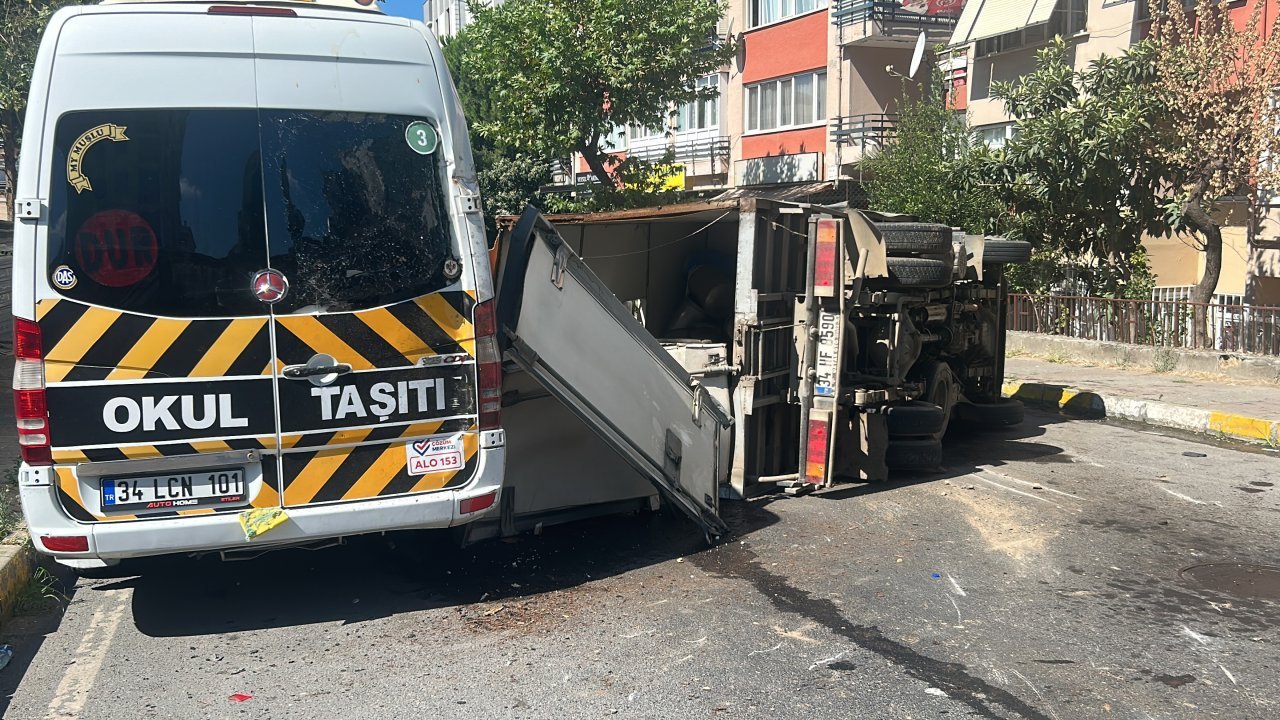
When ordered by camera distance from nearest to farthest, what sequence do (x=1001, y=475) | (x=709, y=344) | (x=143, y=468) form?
(x=143, y=468), (x=709, y=344), (x=1001, y=475)

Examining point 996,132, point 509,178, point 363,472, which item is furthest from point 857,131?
point 363,472

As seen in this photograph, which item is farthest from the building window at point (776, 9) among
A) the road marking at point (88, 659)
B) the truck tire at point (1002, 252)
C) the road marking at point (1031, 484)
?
the road marking at point (88, 659)

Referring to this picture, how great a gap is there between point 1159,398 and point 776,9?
808 inches

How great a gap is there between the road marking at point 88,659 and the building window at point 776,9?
83.1 ft

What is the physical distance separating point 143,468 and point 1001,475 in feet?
20.0

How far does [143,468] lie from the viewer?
4.68 metres

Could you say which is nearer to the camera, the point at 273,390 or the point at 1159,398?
the point at 273,390

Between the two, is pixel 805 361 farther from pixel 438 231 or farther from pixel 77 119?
pixel 77 119

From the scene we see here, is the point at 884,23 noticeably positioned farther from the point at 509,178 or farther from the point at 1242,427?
the point at 1242,427

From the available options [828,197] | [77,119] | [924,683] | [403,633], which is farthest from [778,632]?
[828,197]

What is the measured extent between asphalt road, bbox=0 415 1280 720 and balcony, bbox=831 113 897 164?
808 inches

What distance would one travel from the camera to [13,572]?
18.1 feet

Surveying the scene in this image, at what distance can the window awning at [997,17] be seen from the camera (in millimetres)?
21078

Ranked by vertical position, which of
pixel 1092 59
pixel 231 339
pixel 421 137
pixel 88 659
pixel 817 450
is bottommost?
pixel 88 659
